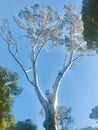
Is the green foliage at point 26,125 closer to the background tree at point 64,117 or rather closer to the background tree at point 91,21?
the background tree at point 64,117

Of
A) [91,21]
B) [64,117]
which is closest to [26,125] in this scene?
[64,117]

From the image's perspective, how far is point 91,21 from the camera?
19203mm

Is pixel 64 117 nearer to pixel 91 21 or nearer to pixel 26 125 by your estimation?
pixel 26 125

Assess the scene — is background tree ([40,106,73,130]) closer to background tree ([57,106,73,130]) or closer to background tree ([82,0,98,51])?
background tree ([57,106,73,130])

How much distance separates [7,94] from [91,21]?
1536 centimetres

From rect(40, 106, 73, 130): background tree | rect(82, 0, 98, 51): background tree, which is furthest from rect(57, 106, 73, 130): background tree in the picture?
rect(82, 0, 98, 51): background tree

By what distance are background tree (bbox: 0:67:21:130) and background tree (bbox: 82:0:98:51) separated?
45.1 ft

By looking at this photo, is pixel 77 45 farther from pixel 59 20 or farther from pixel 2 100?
pixel 2 100

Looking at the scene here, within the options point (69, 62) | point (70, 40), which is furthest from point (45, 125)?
point (70, 40)

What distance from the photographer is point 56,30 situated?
39000 millimetres

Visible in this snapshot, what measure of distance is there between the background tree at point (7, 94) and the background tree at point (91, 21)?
13.7 m

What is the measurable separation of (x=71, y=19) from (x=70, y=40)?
2.41m

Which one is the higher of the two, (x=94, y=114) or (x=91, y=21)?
(x=91, y=21)

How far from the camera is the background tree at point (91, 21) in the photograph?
18859mm
